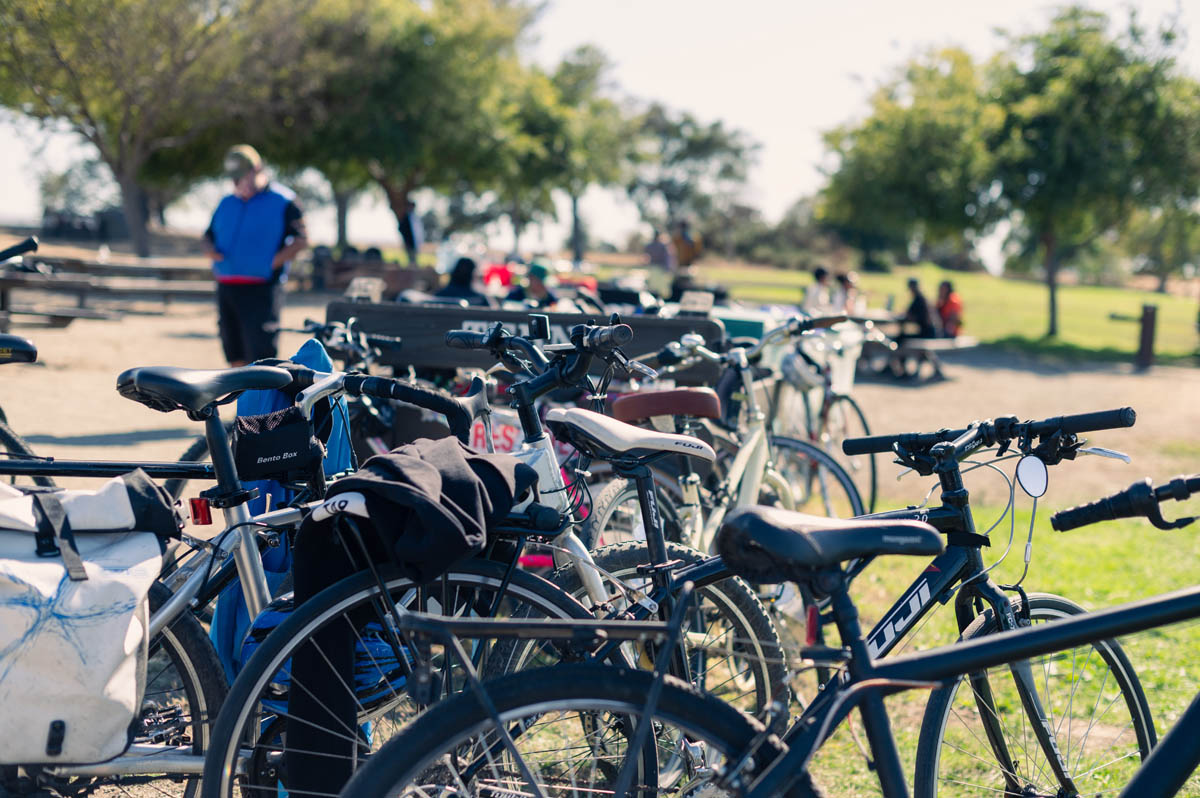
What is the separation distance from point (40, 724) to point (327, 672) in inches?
22.4

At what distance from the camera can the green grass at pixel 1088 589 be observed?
382 cm

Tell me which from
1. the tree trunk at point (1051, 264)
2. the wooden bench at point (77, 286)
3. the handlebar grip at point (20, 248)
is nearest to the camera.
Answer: the handlebar grip at point (20, 248)

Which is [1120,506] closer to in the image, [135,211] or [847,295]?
[847,295]

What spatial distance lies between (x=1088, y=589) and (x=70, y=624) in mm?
5213

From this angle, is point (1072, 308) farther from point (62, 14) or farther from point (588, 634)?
point (588, 634)

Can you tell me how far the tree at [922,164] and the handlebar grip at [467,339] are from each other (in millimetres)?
23039

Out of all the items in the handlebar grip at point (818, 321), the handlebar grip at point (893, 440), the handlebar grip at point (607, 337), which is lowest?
the handlebar grip at point (893, 440)

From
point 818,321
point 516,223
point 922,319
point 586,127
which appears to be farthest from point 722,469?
point 516,223

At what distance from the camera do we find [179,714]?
8.64 ft

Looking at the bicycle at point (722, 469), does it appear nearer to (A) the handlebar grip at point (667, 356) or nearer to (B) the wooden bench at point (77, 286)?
(A) the handlebar grip at point (667, 356)

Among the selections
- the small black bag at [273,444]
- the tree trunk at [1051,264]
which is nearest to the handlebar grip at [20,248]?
the small black bag at [273,444]

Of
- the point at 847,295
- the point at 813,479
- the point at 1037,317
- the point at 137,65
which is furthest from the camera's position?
the point at 1037,317

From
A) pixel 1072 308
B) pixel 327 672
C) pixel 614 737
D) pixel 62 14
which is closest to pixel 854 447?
pixel 614 737

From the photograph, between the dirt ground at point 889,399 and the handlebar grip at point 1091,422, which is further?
the dirt ground at point 889,399
